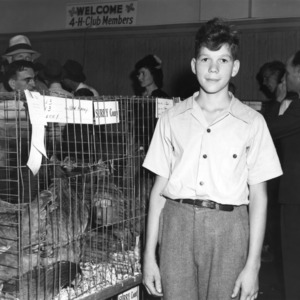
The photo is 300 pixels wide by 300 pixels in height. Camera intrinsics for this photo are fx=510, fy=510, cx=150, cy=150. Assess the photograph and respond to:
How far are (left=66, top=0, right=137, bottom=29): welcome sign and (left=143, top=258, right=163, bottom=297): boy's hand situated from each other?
17.8ft

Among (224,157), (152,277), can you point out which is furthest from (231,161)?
(152,277)

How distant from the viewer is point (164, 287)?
206cm

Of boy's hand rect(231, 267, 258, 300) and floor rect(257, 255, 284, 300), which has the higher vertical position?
boy's hand rect(231, 267, 258, 300)

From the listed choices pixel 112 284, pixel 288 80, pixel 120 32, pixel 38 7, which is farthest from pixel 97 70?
pixel 112 284

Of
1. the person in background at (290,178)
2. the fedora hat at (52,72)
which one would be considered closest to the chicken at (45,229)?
the person in background at (290,178)

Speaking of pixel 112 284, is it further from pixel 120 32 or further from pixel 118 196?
pixel 120 32

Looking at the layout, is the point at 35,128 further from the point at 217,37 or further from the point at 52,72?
the point at 52,72

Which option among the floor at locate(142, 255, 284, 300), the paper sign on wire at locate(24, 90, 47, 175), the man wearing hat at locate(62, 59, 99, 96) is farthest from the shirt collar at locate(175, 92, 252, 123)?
the man wearing hat at locate(62, 59, 99, 96)

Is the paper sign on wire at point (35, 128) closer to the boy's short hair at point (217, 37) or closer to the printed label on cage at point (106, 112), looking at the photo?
the printed label on cage at point (106, 112)

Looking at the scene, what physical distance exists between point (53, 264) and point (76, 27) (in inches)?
229

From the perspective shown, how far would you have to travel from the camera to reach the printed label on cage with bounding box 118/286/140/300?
2.57m

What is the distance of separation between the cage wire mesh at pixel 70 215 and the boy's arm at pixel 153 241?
0.35 meters

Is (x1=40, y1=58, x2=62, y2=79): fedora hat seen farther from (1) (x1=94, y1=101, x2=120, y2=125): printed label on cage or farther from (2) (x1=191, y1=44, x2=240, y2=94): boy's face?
(2) (x1=191, y1=44, x2=240, y2=94): boy's face

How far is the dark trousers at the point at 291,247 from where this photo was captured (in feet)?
10.3
